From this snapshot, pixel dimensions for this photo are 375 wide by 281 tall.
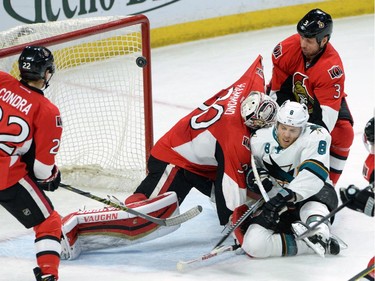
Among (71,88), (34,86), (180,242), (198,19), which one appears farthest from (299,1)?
(34,86)

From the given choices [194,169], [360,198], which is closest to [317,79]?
[194,169]

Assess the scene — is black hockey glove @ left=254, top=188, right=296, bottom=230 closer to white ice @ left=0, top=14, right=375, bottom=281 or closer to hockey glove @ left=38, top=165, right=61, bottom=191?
white ice @ left=0, top=14, right=375, bottom=281

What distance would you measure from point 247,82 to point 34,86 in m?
1.09

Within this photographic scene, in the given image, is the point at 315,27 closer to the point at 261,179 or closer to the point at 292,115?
the point at 292,115

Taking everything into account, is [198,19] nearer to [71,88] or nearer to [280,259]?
[71,88]

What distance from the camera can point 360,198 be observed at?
369 centimetres

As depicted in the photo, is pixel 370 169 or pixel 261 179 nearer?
pixel 370 169

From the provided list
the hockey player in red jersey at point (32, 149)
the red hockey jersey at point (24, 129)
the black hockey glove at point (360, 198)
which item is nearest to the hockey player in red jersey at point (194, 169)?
the hockey player in red jersey at point (32, 149)

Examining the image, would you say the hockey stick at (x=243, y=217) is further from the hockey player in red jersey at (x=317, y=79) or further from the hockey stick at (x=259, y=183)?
the hockey player in red jersey at (x=317, y=79)

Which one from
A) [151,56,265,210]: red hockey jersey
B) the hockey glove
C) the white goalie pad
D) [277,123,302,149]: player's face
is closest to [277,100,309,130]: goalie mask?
[277,123,302,149]: player's face

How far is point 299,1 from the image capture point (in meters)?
7.85

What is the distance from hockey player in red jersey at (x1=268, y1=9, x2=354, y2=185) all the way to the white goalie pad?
31.5 inches

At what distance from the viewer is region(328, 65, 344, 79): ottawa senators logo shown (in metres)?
Result: 4.64

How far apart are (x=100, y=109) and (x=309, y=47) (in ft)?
3.89
